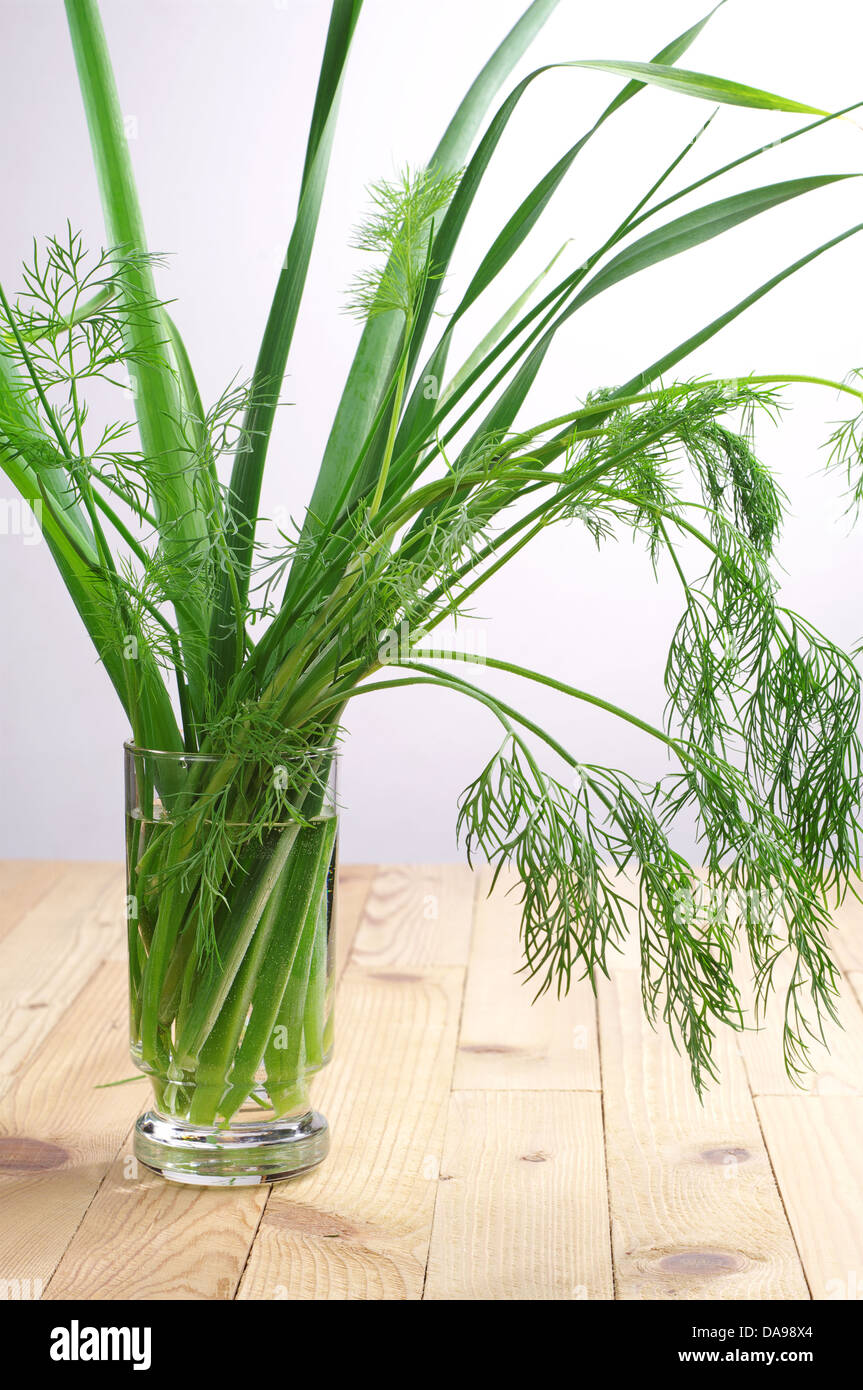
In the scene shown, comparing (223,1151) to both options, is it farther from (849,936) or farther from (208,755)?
(849,936)

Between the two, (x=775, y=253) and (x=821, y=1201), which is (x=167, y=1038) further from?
(x=775, y=253)

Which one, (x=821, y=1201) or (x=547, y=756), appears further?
(x=547, y=756)

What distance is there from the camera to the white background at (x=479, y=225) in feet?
6.47

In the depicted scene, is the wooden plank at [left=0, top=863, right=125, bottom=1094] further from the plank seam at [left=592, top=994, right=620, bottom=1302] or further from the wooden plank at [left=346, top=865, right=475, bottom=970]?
the plank seam at [left=592, top=994, right=620, bottom=1302]

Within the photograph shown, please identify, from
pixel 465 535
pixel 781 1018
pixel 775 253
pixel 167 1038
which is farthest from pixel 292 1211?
pixel 775 253

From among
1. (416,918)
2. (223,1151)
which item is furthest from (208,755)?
(416,918)

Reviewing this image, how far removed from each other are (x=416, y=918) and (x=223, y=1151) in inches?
27.1

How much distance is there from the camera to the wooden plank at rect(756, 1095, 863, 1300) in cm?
74

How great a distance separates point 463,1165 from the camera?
88 centimetres

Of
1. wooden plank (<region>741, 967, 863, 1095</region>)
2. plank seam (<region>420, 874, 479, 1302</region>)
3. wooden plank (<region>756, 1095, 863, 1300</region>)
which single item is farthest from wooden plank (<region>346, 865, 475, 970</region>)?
wooden plank (<region>756, 1095, 863, 1300</region>)

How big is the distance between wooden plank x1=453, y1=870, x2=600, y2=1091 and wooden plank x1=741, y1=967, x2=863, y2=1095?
126mm

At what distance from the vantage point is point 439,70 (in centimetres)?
198

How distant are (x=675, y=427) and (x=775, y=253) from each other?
147 cm

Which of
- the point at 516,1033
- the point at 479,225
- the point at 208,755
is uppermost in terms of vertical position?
the point at 479,225
